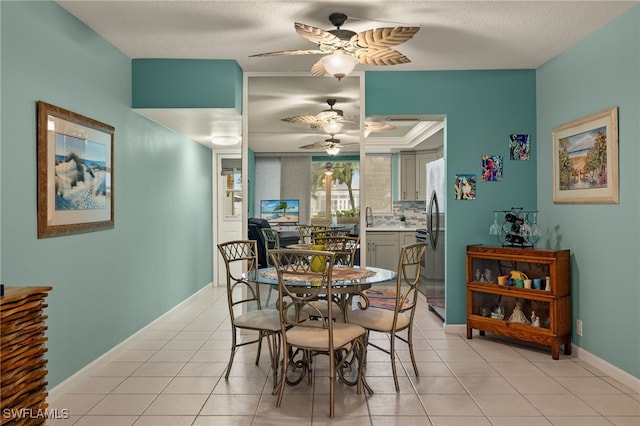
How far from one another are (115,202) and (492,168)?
3.39 m

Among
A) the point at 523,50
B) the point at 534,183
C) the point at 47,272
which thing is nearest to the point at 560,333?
the point at 534,183

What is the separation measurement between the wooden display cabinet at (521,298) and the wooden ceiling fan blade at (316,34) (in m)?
2.34

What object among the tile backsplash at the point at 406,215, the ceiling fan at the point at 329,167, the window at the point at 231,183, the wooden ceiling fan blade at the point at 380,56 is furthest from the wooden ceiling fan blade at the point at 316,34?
the window at the point at 231,183

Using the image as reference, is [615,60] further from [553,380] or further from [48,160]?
[48,160]

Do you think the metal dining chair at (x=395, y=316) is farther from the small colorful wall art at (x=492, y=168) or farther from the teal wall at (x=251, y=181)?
the teal wall at (x=251, y=181)

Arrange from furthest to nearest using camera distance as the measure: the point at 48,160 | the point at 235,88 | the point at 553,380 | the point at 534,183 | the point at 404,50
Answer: the point at 534,183, the point at 235,88, the point at 404,50, the point at 553,380, the point at 48,160

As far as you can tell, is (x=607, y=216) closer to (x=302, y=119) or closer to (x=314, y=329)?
(x=314, y=329)

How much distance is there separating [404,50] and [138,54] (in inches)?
88.7

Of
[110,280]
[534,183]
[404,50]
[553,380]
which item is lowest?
[553,380]

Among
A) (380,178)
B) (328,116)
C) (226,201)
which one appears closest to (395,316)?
(328,116)

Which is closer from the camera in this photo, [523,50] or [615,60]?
[615,60]

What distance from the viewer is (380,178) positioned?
6.09 m

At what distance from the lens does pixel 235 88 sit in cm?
427

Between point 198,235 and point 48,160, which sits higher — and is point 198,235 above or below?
below
